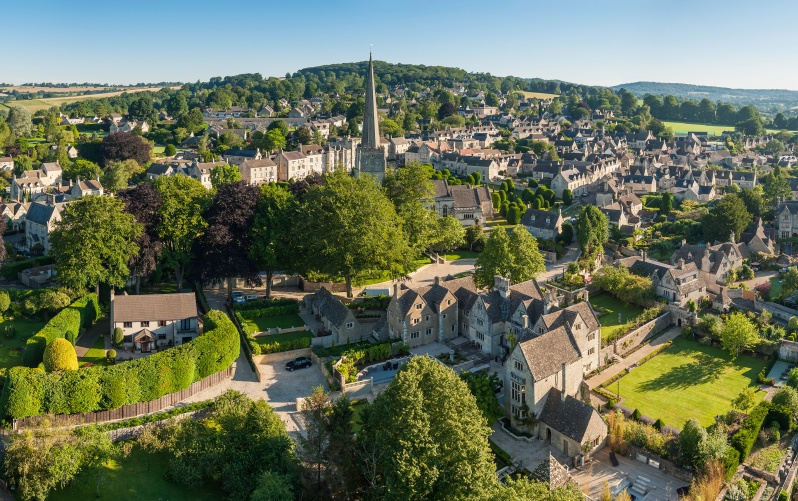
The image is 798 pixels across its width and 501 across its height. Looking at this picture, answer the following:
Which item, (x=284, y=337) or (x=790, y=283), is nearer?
(x=284, y=337)

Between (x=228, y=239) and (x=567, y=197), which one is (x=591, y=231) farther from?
(x=228, y=239)

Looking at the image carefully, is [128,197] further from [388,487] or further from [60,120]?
[60,120]

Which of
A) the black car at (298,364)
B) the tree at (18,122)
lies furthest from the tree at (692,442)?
the tree at (18,122)

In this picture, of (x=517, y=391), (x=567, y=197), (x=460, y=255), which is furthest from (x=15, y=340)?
(x=567, y=197)

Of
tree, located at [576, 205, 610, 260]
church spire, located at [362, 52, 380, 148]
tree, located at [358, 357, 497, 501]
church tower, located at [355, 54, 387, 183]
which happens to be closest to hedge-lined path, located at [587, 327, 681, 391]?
tree, located at [358, 357, 497, 501]

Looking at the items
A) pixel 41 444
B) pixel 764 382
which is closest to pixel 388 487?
pixel 41 444

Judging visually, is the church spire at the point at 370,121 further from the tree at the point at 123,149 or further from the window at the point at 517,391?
the window at the point at 517,391
